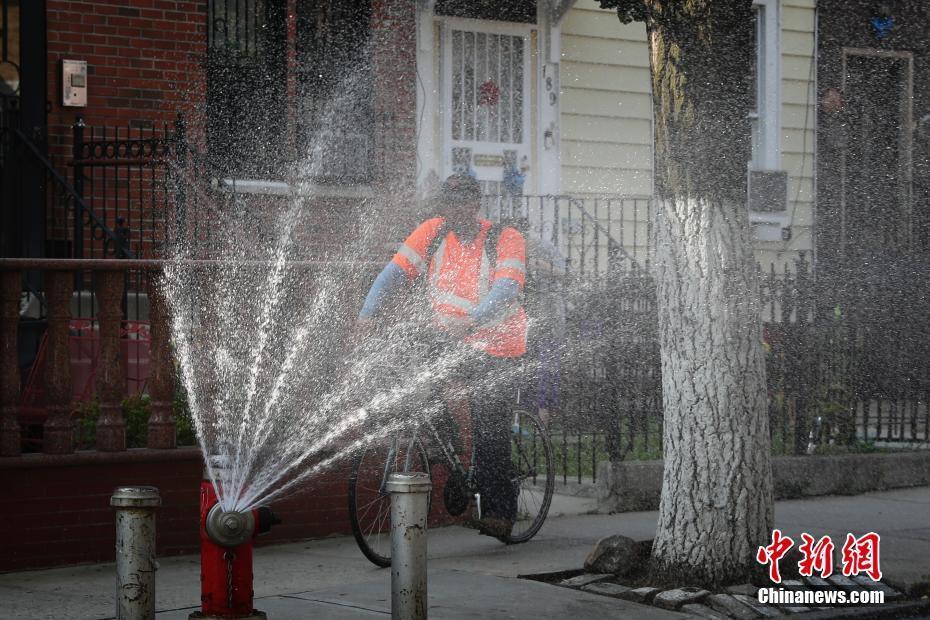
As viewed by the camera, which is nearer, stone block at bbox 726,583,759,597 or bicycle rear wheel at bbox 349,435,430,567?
stone block at bbox 726,583,759,597

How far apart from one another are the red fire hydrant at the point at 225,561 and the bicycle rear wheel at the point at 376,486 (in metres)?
1.66

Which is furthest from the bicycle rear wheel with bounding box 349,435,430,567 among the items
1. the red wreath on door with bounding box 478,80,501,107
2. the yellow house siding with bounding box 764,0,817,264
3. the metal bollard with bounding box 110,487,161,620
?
the yellow house siding with bounding box 764,0,817,264

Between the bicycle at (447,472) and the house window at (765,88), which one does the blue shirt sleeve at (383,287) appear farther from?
the house window at (765,88)

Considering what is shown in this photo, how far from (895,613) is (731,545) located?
0.75 m

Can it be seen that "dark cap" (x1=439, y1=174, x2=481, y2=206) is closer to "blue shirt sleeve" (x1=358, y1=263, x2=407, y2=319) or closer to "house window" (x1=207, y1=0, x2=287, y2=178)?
"blue shirt sleeve" (x1=358, y1=263, x2=407, y2=319)

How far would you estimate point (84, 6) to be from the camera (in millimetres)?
11289

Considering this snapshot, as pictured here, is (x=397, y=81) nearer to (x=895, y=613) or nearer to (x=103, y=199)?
(x=103, y=199)

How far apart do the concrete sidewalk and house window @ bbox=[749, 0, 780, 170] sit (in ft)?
25.9

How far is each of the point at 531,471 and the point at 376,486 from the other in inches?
38.2

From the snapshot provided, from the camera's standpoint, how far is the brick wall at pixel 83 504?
21.0 ft

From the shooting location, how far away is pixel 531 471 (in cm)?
738

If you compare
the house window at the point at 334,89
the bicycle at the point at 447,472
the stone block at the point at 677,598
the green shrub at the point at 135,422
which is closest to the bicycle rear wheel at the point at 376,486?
the bicycle at the point at 447,472

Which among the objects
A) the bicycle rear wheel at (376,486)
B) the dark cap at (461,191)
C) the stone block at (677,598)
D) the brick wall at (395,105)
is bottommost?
the stone block at (677,598)

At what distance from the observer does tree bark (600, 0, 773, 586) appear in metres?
5.98
